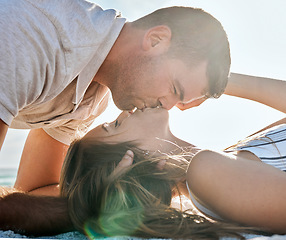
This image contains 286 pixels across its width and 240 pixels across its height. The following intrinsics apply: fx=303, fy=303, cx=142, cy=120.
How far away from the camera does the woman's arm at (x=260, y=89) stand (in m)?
2.27

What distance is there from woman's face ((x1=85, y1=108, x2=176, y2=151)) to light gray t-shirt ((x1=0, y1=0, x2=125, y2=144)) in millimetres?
291

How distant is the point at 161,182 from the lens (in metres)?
1.63

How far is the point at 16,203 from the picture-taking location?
1.34 metres

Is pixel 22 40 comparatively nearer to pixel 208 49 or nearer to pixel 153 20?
pixel 153 20

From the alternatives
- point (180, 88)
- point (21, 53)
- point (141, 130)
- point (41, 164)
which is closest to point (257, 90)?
point (180, 88)

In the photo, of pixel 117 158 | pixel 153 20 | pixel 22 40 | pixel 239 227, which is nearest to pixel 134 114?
pixel 117 158

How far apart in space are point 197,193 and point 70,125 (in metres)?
1.65

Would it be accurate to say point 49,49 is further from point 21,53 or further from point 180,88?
point 180,88

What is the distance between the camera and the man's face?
6.62 feet

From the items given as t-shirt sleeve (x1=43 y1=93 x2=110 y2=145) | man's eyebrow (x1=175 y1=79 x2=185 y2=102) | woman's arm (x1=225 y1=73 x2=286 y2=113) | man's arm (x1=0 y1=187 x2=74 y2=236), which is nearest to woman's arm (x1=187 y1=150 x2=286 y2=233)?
man's arm (x1=0 y1=187 x2=74 y2=236)

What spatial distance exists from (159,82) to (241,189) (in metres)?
1.05

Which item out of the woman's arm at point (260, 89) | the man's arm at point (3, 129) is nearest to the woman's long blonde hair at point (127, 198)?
the man's arm at point (3, 129)

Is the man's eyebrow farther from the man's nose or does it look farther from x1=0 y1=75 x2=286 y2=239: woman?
x1=0 y1=75 x2=286 y2=239: woman

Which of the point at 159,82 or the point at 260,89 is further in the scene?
the point at 260,89
